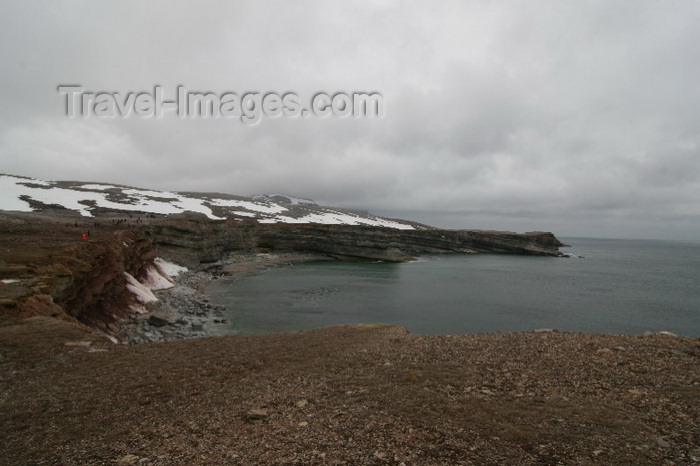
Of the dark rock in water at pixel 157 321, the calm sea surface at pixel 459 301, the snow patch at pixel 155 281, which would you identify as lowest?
the calm sea surface at pixel 459 301

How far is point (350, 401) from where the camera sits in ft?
36.1

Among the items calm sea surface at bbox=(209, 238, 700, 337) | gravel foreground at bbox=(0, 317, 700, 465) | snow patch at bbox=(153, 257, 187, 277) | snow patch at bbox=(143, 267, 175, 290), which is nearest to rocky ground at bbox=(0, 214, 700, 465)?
gravel foreground at bbox=(0, 317, 700, 465)

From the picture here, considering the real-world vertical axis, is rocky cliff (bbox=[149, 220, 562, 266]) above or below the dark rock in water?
above

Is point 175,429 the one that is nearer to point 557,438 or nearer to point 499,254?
point 557,438

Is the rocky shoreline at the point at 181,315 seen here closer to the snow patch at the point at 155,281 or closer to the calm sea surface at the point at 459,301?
the snow patch at the point at 155,281

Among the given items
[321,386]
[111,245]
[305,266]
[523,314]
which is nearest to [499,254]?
[305,266]

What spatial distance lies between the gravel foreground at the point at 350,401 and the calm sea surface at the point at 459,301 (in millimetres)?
20703

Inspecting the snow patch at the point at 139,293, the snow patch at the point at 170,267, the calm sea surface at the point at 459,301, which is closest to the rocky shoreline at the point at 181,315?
the snow patch at the point at 139,293

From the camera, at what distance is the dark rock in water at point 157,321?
32.8 m

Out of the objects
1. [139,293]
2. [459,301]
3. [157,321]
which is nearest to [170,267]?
[139,293]

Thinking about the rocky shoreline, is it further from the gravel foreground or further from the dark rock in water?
the gravel foreground

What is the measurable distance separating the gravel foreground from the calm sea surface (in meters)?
20.7

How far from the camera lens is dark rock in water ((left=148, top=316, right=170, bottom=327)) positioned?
32.8m

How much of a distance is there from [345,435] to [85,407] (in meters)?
7.54
